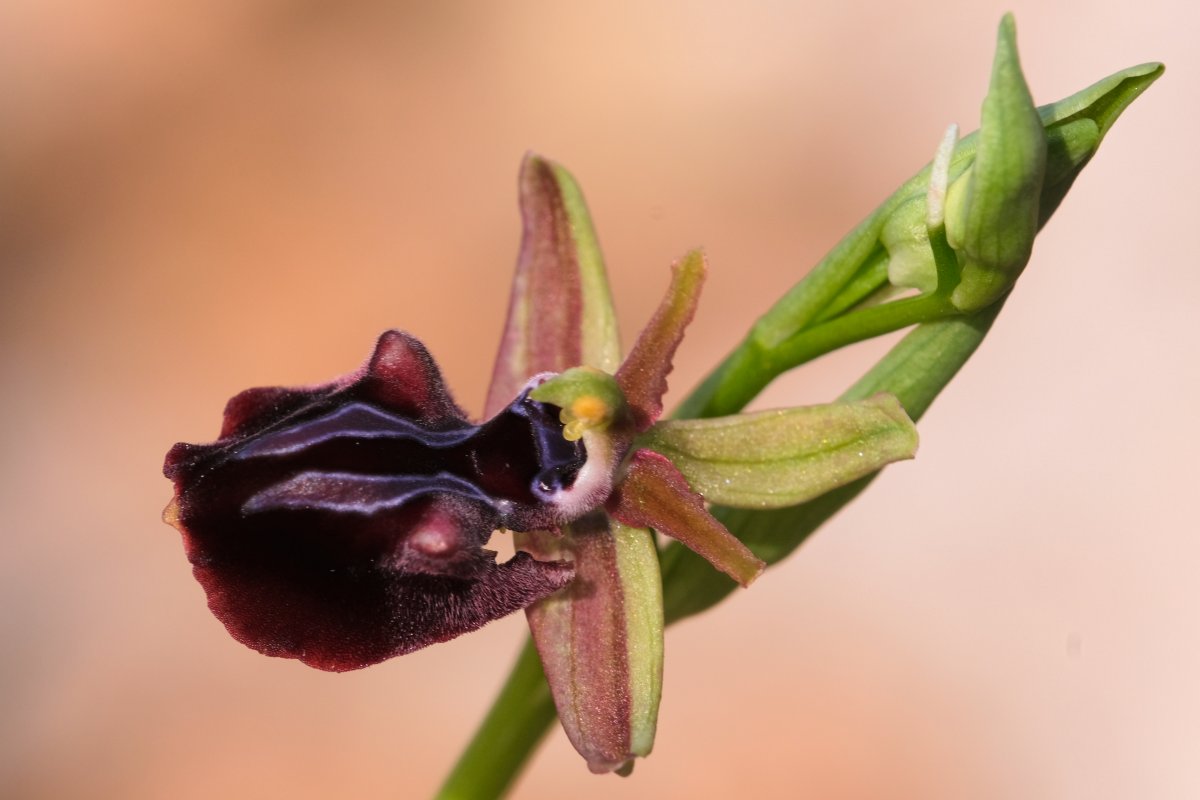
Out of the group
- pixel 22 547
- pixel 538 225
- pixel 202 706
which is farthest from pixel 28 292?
pixel 538 225

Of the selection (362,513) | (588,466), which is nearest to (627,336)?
(588,466)

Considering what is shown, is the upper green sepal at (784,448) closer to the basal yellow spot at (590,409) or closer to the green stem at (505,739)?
the basal yellow spot at (590,409)

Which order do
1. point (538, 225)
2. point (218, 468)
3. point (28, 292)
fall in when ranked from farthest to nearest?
point (28, 292)
point (538, 225)
point (218, 468)

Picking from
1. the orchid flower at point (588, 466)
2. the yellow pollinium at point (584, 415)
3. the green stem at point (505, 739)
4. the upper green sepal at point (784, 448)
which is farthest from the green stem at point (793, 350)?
the green stem at point (505, 739)

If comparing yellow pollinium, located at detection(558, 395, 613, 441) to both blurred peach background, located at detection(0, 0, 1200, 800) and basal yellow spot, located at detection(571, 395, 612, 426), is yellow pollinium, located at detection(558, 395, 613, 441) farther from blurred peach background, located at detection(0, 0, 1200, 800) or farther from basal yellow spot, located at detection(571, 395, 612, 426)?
blurred peach background, located at detection(0, 0, 1200, 800)

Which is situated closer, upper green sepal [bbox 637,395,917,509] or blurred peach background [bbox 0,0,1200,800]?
upper green sepal [bbox 637,395,917,509]

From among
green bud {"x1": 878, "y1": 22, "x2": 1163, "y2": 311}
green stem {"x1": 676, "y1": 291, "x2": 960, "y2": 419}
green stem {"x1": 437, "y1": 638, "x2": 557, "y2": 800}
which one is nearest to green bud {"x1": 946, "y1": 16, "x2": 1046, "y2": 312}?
green bud {"x1": 878, "y1": 22, "x2": 1163, "y2": 311}

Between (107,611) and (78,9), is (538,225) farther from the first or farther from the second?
(78,9)
